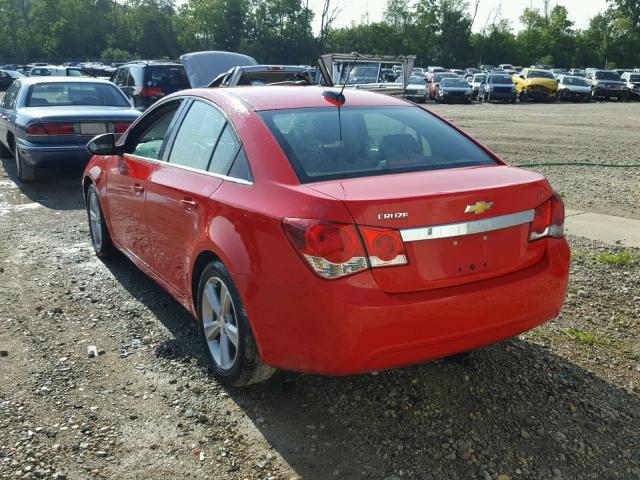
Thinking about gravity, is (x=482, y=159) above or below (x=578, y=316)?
above

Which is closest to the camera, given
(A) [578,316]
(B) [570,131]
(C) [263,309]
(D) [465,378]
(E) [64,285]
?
(C) [263,309]

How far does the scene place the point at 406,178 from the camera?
3.23 m

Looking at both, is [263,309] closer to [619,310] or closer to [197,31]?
[619,310]

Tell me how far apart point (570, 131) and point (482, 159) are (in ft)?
54.7

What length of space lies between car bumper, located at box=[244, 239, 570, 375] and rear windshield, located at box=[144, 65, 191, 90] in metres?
13.6

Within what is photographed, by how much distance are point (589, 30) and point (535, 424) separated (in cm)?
9903

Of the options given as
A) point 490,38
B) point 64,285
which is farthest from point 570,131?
point 490,38

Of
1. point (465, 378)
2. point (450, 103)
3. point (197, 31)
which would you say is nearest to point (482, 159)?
point (465, 378)

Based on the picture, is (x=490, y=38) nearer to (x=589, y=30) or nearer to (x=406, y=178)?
(x=589, y=30)

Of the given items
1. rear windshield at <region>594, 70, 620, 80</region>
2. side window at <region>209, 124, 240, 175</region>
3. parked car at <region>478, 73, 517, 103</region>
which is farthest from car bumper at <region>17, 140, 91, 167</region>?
rear windshield at <region>594, 70, 620, 80</region>

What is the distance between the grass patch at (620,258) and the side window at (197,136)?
3718 mm

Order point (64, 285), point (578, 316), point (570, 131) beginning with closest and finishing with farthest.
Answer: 1. point (578, 316)
2. point (64, 285)
3. point (570, 131)

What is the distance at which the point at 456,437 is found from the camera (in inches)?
123

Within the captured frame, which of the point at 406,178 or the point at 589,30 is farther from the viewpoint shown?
the point at 589,30
